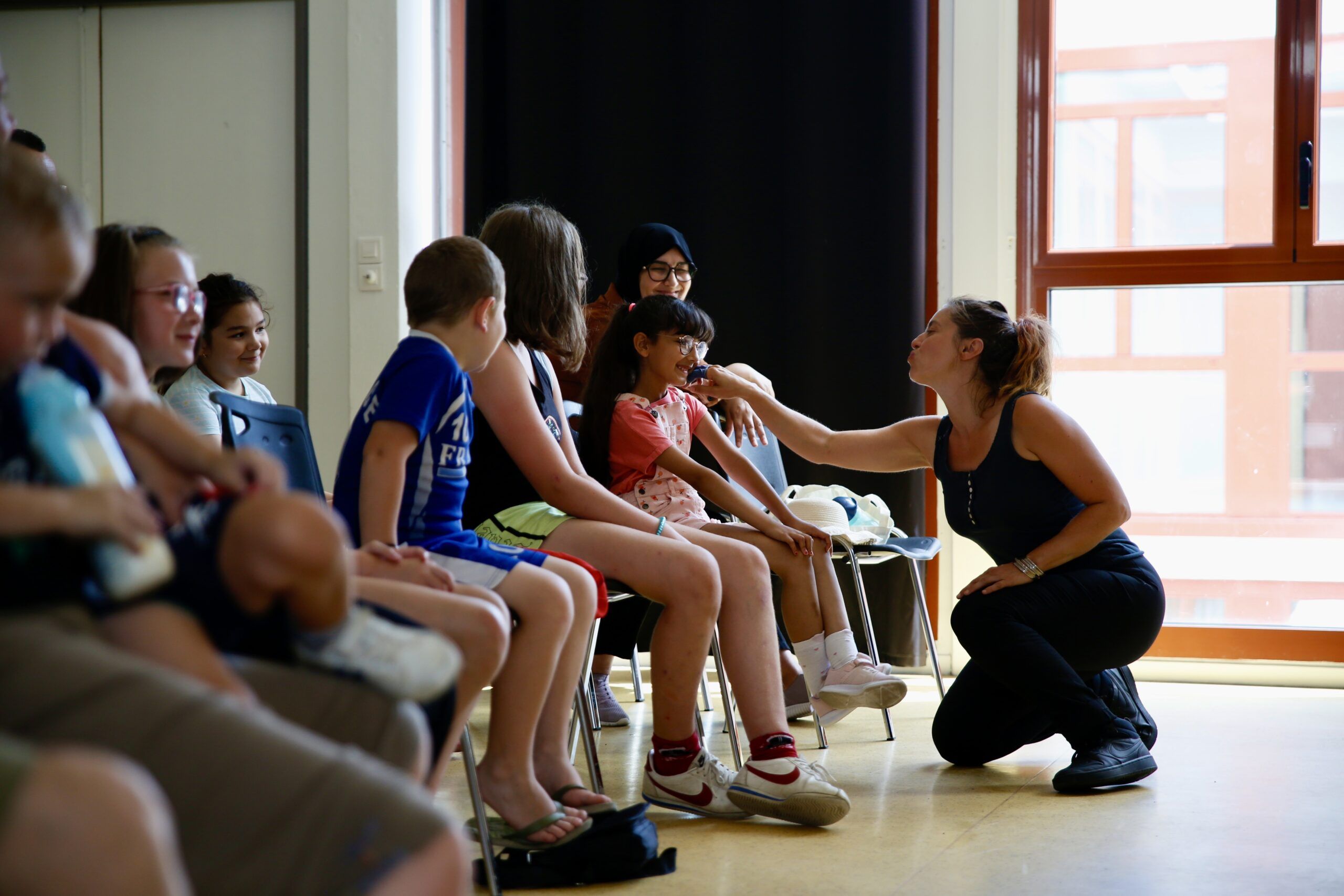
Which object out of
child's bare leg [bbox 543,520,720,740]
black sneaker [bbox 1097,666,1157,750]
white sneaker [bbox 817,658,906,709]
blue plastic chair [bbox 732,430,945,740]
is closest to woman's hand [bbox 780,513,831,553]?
blue plastic chair [bbox 732,430,945,740]

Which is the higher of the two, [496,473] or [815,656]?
[496,473]

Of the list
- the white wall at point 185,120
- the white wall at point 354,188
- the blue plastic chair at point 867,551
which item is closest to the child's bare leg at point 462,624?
the blue plastic chair at point 867,551

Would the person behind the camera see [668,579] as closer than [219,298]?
A: Yes

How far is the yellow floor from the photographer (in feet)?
5.78

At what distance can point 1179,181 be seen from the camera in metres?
3.77

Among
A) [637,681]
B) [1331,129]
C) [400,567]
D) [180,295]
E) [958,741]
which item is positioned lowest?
[637,681]

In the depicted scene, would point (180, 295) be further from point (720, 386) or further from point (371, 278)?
point (371, 278)

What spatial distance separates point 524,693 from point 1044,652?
1.18 meters

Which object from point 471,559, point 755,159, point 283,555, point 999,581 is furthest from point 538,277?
point 755,159

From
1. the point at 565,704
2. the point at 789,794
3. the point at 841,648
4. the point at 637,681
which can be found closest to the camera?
the point at 565,704

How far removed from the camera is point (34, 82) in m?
4.00

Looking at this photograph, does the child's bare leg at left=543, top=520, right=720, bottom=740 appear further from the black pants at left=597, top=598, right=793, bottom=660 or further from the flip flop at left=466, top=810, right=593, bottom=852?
the black pants at left=597, top=598, right=793, bottom=660

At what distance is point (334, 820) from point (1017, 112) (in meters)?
3.49

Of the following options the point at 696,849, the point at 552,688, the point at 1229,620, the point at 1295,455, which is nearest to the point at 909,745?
the point at 696,849
